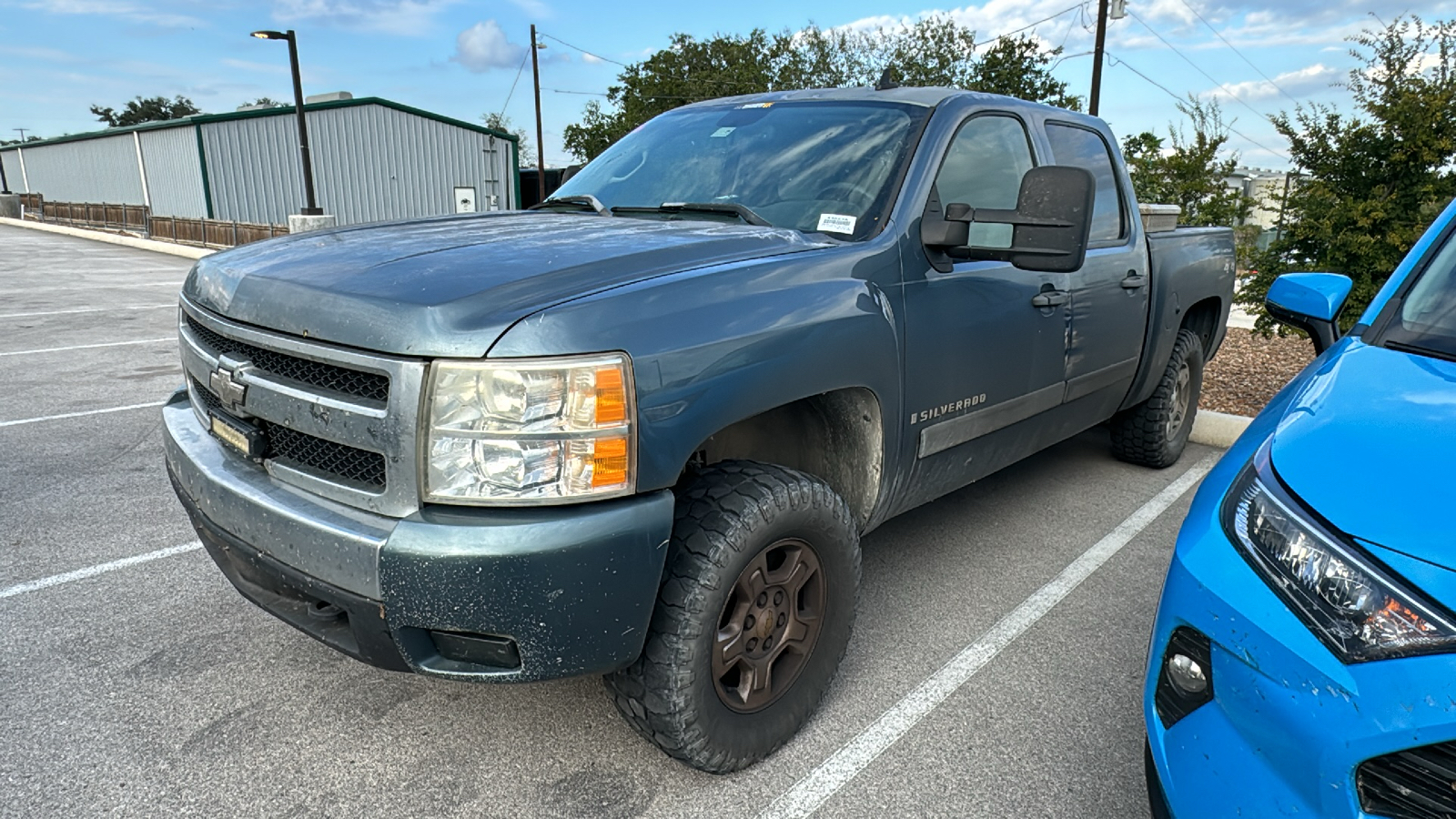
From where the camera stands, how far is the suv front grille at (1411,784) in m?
1.26

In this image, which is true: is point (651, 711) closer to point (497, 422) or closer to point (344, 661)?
point (497, 422)

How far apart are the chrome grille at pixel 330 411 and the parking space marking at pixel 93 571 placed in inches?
65.9

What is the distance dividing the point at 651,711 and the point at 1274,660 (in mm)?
1275

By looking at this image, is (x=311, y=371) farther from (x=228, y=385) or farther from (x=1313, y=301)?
(x=1313, y=301)

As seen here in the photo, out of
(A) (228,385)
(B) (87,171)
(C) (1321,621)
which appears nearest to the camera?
(C) (1321,621)

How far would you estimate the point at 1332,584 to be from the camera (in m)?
1.45

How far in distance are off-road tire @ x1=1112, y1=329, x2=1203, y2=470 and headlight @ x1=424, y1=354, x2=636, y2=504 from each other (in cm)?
376

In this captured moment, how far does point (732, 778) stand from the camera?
2311mm

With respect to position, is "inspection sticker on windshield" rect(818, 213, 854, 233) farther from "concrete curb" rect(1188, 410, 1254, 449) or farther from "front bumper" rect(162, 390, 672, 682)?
"concrete curb" rect(1188, 410, 1254, 449)

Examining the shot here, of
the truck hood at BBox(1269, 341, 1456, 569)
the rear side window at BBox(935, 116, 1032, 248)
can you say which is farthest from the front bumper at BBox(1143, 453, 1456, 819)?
the rear side window at BBox(935, 116, 1032, 248)

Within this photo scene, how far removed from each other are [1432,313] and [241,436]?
2959 mm

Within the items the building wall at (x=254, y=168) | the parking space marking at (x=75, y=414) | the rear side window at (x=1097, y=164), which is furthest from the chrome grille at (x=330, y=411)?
the building wall at (x=254, y=168)

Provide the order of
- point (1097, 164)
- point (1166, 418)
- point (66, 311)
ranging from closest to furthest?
point (1097, 164) → point (1166, 418) → point (66, 311)

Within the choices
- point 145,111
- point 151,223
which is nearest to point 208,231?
point 151,223
